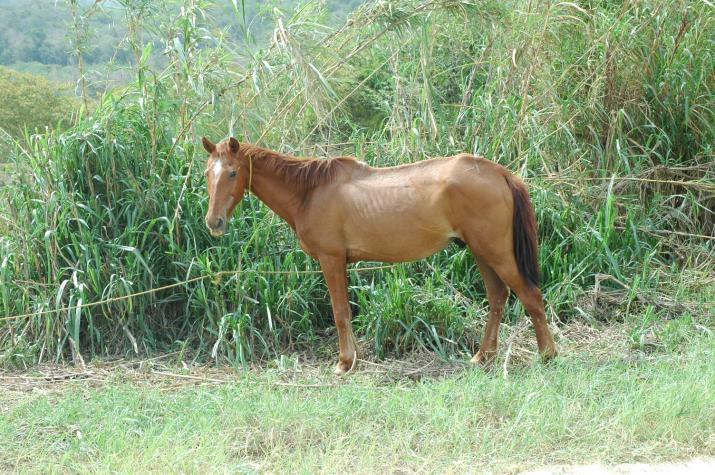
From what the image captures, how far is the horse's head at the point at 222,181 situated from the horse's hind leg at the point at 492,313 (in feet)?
5.81

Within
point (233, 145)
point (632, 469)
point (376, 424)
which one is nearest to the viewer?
point (632, 469)

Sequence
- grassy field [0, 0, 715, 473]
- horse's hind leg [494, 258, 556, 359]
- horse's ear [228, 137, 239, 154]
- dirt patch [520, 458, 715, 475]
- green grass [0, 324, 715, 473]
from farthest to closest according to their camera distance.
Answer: horse's hind leg [494, 258, 556, 359] < horse's ear [228, 137, 239, 154] < grassy field [0, 0, 715, 473] < green grass [0, 324, 715, 473] < dirt patch [520, 458, 715, 475]

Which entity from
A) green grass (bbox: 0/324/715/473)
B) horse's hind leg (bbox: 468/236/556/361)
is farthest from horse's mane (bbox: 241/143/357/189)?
green grass (bbox: 0/324/715/473)

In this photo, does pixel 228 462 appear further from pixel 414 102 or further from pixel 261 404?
pixel 414 102

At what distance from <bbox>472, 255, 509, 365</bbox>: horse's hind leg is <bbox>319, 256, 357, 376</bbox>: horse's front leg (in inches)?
34.3

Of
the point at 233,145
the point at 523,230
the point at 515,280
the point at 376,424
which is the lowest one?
the point at 376,424

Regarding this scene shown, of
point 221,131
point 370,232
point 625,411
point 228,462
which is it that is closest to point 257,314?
point 370,232

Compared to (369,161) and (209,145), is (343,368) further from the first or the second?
(369,161)

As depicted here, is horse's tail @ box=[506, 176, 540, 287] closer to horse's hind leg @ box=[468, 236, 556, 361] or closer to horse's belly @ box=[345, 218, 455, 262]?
horse's hind leg @ box=[468, 236, 556, 361]

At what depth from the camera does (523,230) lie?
5.45m

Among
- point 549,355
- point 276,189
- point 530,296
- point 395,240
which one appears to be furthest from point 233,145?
point 549,355

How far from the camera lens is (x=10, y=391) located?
5.41m

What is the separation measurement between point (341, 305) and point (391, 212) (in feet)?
2.40

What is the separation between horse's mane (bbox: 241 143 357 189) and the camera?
5.66 meters
